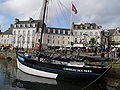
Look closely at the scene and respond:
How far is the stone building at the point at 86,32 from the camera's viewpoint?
66438 millimetres

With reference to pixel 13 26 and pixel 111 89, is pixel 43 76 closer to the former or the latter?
pixel 111 89

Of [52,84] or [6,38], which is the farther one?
[6,38]

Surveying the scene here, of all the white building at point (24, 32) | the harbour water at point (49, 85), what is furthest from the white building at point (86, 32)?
the harbour water at point (49, 85)

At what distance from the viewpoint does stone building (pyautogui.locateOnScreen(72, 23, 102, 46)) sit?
66.4m

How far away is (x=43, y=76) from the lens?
770 inches

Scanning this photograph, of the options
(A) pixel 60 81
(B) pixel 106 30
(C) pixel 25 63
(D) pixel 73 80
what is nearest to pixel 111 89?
(D) pixel 73 80

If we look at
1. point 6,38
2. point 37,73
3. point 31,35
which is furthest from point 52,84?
point 6,38

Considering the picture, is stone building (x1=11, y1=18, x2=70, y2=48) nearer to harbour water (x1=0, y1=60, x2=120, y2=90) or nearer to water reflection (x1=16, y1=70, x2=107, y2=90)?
water reflection (x1=16, y1=70, x2=107, y2=90)

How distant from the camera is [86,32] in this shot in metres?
67.9

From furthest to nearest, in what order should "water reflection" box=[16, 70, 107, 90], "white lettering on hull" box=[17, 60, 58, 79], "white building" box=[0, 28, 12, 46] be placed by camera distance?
"white building" box=[0, 28, 12, 46] → "white lettering on hull" box=[17, 60, 58, 79] → "water reflection" box=[16, 70, 107, 90]

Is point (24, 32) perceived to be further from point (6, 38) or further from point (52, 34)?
point (52, 34)

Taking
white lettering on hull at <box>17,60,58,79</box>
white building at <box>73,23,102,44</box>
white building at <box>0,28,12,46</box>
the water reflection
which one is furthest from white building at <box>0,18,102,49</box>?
the water reflection

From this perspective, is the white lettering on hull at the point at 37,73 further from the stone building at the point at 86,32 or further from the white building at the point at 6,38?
the white building at the point at 6,38

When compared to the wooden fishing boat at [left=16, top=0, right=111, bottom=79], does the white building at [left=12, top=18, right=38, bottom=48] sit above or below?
above
